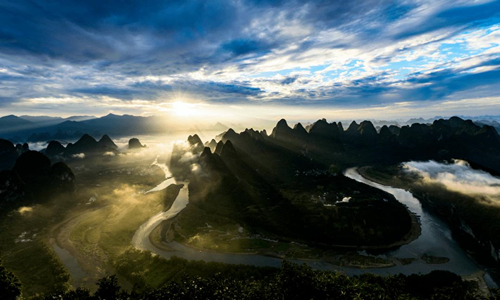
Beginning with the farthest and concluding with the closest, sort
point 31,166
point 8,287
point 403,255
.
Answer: point 31,166, point 403,255, point 8,287

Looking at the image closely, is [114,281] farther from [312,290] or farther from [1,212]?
[1,212]

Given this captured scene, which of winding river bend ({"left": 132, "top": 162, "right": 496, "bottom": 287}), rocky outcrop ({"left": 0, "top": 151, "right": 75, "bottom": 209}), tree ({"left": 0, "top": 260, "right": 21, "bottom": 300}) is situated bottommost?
winding river bend ({"left": 132, "top": 162, "right": 496, "bottom": 287})

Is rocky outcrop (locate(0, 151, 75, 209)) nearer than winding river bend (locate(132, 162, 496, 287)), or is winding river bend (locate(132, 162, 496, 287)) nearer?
winding river bend (locate(132, 162, 496, 287))

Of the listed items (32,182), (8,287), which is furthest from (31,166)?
(8,287)

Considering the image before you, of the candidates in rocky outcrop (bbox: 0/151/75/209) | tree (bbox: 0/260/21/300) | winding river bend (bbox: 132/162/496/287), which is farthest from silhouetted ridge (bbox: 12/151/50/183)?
tree (bbox: 0/260/21/300)

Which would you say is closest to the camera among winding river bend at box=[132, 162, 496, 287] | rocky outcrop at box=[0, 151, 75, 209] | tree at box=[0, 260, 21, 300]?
tree at box=[0, 260, 21, 300]

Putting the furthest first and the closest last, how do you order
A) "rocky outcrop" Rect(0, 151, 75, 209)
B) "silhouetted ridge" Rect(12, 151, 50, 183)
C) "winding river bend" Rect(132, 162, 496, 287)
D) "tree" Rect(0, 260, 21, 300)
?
"silhouetted ridge" Rect(12, 151, 50, 183) → "rocky outcrop" Rect(0, 151, 75, 209) → "winding river bend" Rect(132, 162, 496, 287) → "tree" Rect(0, 260, 21, 300)

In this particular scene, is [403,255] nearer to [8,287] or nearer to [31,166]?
[8,287]

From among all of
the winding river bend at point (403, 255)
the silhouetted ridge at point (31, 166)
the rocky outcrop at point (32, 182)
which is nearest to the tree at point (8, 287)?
the winding river bend at point (403, 255)

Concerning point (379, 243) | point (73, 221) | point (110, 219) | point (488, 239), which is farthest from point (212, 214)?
point (488, 239)

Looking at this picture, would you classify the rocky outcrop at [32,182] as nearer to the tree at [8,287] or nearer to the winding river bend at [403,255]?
the winding river bend at [403,255]

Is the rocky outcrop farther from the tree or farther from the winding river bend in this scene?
the tree

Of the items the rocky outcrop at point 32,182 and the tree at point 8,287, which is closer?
the tree at point 8,287

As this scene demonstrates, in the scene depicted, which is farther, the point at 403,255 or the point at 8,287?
the point at 403,255
